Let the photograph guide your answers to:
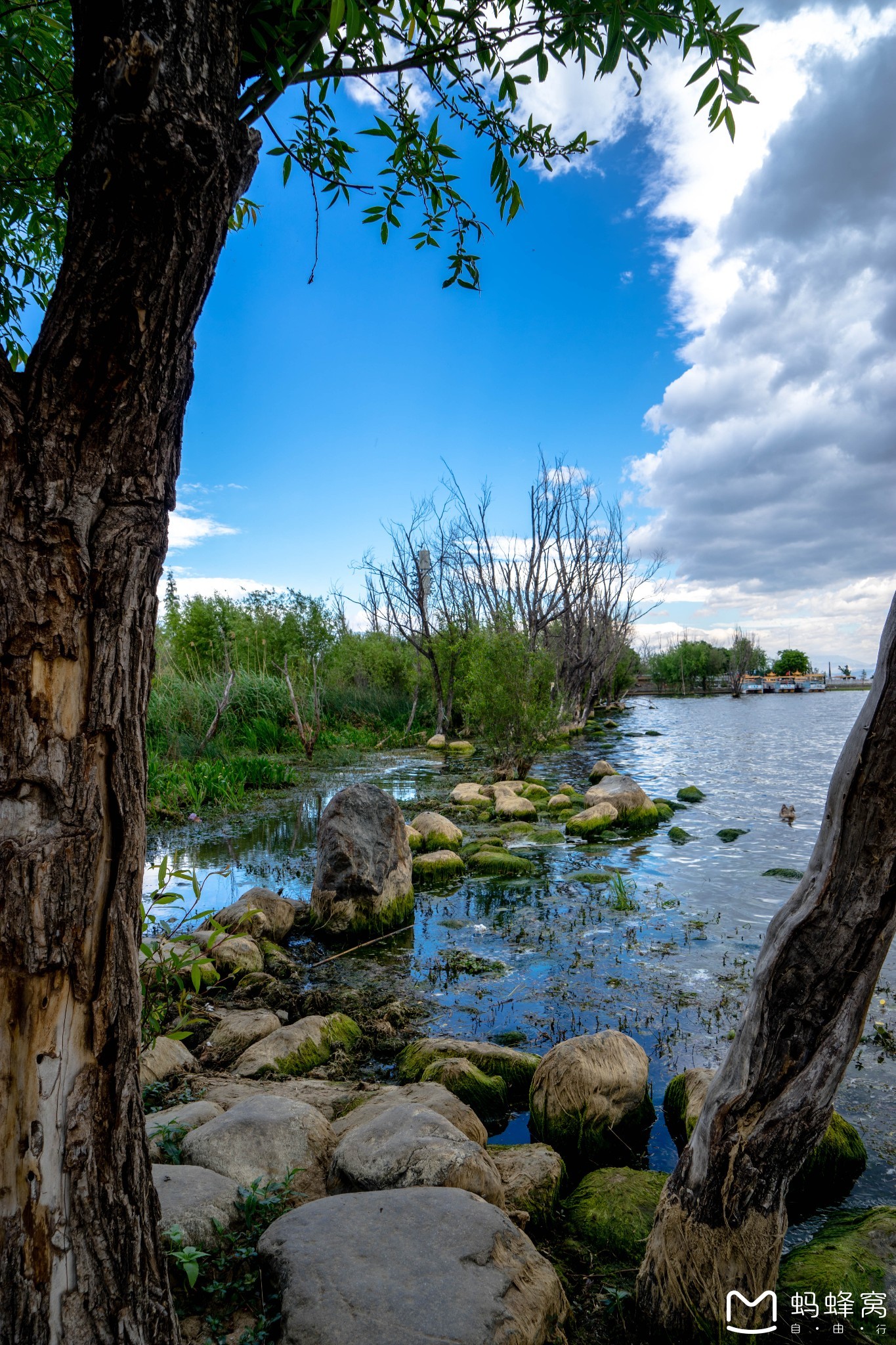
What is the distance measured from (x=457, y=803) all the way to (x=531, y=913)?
5455mm

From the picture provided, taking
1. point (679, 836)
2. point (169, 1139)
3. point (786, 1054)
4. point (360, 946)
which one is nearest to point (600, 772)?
point (679, 836)

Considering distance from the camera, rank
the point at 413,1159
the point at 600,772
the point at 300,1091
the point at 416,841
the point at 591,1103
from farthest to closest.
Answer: the point at 600,772 < the point at 416,841 < the point at 300,1091 < the point at 591,1103 < the point at 413,1159

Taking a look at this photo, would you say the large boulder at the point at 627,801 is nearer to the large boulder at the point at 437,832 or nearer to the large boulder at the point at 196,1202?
the large boulder at the point at 437,832

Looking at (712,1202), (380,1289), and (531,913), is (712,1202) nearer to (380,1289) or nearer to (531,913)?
(380,1289)

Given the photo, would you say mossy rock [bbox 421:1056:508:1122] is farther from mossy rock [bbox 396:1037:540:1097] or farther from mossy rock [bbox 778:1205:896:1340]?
mossy rock [bbox 778:1205:896:1340]

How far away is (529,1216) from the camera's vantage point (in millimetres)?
3061

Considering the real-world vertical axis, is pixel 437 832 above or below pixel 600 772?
above

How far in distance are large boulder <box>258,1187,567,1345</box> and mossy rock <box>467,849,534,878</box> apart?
648 cm

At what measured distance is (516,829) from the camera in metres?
11.2

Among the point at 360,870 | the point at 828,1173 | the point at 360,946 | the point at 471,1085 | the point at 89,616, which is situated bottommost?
the point at 828,1173

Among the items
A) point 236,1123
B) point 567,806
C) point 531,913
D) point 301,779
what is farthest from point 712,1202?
point 301,779

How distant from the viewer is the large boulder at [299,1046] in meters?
4.35

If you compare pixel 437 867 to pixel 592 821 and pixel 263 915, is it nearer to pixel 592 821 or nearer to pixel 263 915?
pixel 263 915

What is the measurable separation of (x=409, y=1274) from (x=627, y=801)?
1060 cm
